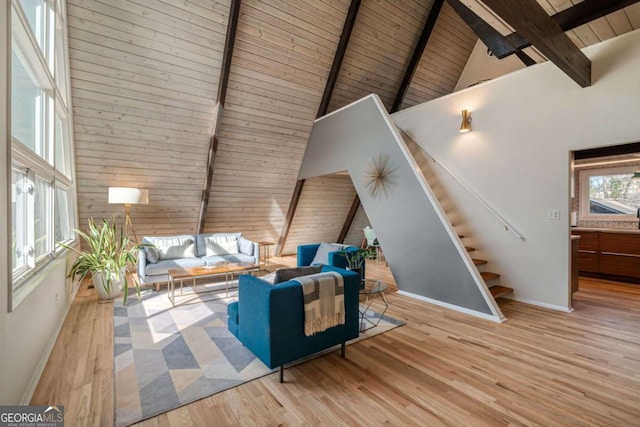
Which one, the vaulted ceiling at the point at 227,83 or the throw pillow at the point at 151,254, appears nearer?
the vaulted ceiling at the point at 227,83

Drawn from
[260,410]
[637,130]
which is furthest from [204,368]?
[637,130]

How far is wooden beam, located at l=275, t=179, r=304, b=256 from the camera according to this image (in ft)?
21.0

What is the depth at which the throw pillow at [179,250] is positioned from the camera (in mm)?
4922

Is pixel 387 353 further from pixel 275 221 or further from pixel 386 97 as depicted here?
pixel 386 97

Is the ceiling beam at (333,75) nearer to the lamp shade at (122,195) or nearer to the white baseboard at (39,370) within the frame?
the lamp shade at (122,195)

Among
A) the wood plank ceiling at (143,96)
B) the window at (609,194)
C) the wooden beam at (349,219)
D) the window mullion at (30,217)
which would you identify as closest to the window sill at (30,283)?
the window mullion at (30,217)

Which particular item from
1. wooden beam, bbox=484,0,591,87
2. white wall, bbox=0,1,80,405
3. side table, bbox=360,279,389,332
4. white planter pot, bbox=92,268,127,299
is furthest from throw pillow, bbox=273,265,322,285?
white planter pot, bbox=92,268,127,299

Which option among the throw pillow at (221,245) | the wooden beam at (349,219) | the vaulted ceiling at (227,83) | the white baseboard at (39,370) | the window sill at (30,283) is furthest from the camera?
the wooden beam at (349,219)

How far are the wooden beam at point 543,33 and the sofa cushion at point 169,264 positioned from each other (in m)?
4.68

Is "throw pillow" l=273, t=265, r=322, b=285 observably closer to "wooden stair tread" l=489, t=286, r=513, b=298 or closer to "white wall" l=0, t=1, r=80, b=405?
"white wall" l=0, t=1, r=80, b=405

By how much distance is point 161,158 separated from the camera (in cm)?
488

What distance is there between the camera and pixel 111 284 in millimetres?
3977

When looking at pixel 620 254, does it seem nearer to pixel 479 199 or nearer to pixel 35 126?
pixel 479 199

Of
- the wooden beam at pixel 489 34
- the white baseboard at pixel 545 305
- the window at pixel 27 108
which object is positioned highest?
the wooden beam at pixel 489 34
